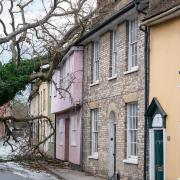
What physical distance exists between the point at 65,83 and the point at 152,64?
47.4 ft

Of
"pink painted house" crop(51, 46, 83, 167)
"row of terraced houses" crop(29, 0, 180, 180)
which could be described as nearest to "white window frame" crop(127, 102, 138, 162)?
"row of terraced houses" crop(29, 0, 180, 180)

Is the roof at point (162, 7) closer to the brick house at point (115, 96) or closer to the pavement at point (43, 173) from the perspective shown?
the brick house at point (115, 96)

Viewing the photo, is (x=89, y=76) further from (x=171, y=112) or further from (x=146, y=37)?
(x=171, y=112)

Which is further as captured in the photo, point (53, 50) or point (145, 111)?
point (53, 50)

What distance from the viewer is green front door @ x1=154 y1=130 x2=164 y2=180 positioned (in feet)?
54.5

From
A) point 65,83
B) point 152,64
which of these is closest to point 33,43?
point 65,83

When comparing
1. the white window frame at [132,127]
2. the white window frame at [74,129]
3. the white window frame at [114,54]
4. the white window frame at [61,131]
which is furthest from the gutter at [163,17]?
the white window frame at [61,131]

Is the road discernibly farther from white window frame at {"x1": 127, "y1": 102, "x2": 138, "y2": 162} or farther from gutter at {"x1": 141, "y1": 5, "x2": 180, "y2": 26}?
gutter at {"x1": 141, "y1": 5, "x2": 180, "y2": 26}

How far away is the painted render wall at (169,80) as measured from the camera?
607 inches

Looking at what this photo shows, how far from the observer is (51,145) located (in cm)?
4091

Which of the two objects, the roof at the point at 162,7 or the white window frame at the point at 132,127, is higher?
the roof at the point at 162,7

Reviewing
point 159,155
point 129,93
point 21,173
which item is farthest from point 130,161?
point 21,173

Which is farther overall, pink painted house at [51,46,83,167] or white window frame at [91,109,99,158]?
pink painted house at [51,46,83,167]

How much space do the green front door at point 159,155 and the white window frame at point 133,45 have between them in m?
3.42
